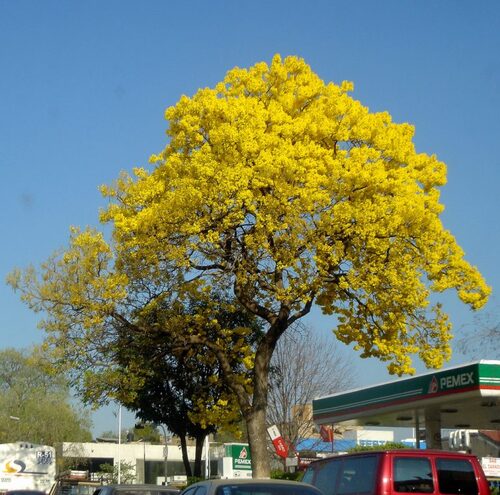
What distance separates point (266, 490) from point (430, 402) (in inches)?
674

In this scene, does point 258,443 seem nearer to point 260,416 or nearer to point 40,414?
point 260,416

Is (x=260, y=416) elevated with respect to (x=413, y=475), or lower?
elevated

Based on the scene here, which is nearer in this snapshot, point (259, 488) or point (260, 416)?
point (259, 488)

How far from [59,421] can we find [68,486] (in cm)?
3245

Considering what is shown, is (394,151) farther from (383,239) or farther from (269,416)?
(269,416)

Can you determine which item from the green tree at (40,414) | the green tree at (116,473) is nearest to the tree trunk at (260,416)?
the green tree at (116,473)

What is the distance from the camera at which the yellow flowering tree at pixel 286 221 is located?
1049 inches

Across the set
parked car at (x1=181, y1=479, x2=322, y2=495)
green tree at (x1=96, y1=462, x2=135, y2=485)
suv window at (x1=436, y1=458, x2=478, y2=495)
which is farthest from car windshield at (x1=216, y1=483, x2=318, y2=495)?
green tree at (x1=96, y1=462, x2=135, y2=485)

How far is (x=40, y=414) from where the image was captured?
71500 mm

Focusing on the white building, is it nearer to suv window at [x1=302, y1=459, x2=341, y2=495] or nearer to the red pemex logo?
the red pemex logo

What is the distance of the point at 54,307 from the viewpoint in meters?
29.0

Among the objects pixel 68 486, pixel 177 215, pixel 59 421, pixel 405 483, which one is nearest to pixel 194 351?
pixel 177 215

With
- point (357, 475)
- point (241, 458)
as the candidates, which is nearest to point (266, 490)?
point (357, 475)

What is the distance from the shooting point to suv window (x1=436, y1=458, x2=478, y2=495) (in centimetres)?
1631
